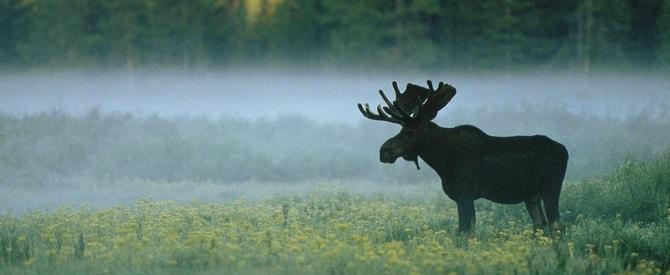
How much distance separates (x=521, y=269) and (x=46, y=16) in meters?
18.0

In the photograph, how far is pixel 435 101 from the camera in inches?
420

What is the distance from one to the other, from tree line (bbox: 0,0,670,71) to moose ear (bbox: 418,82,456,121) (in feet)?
42.9

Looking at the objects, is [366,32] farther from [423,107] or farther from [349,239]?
[349,239]

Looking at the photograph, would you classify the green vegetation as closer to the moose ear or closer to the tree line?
the moose ear

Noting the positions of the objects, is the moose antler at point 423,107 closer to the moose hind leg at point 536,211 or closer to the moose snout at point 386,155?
the moose snout at point 386,155

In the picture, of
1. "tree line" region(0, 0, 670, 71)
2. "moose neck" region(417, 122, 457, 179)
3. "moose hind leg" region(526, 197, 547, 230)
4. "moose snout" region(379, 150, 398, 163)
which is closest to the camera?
"moose snout" region(379, 150, 398, 163)

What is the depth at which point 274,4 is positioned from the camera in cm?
2450

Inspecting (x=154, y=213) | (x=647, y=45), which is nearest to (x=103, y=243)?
(x=154, y=213)

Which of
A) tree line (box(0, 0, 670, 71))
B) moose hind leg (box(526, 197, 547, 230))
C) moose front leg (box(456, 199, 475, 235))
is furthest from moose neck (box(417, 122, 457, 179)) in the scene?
tree line (box(0, 0, 670, 71))

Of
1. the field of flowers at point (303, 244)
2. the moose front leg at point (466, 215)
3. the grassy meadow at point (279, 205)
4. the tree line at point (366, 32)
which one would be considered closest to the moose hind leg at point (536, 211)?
the field of flowers at point (303, 244)

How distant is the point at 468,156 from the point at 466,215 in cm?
62

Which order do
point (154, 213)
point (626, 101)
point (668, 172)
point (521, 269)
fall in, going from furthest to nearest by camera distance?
point (626, 101) → point (668, 172) → point (154, 213) → point (521, 269)

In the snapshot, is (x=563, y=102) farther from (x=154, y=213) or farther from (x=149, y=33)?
(x=154, y=213)

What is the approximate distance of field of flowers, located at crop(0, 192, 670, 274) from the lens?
915 cm
